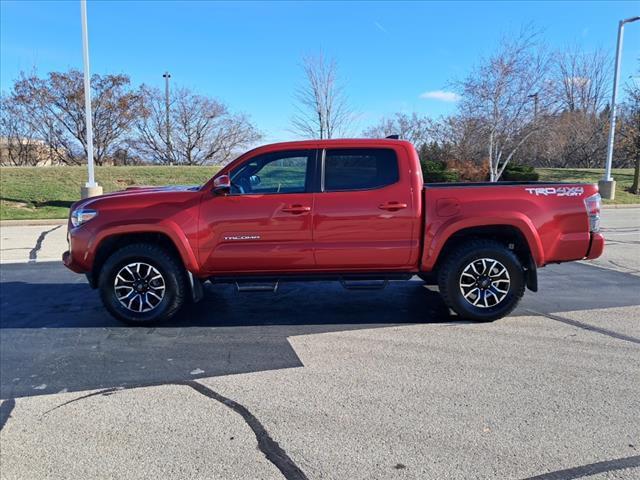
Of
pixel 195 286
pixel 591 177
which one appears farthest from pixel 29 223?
pixel 591 177

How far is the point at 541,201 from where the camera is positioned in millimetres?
5062

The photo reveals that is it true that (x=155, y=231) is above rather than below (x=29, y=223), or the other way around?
above

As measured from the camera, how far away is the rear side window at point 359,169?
516 cm

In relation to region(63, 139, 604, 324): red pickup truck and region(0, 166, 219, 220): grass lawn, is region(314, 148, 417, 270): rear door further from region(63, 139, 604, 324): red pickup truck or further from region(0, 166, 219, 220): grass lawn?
region(0, 166, 219, 220): grass lawn

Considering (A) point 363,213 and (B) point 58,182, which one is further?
(B) point 58,182

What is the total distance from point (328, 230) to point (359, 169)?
73 cm

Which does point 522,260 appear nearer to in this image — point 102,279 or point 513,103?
point 102,279

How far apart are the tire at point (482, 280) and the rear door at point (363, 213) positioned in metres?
0.49

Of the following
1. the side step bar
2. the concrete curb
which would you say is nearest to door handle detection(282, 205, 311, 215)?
the side step bar

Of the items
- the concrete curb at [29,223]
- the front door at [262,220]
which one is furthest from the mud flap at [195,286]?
the concrete curb at [29,223]

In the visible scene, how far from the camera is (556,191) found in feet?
16.7

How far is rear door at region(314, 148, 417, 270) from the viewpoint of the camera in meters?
5.07

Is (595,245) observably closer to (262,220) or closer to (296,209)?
(296,209)

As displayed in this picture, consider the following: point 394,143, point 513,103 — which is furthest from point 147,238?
point 513,103
